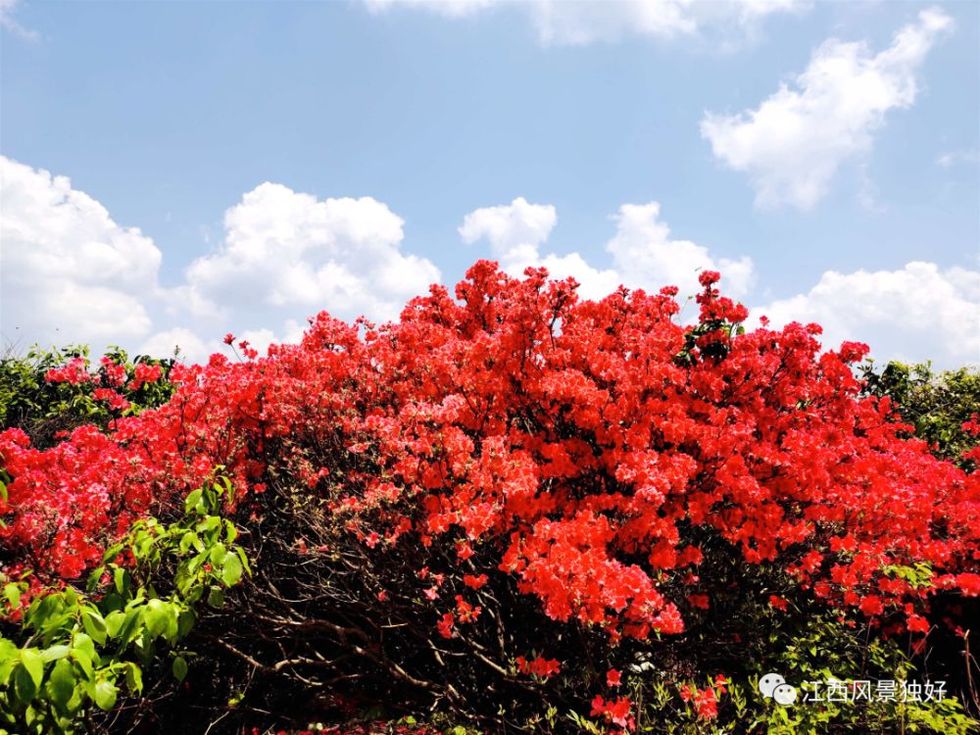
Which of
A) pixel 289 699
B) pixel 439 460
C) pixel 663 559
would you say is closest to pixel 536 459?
pixel 439 460

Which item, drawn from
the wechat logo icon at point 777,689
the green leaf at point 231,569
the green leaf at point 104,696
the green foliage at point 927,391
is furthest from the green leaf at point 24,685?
the green foliage at point 927,391

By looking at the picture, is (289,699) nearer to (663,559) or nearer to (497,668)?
(497,668)

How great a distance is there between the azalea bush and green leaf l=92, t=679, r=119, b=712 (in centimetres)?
200

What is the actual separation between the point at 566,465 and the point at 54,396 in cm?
1309

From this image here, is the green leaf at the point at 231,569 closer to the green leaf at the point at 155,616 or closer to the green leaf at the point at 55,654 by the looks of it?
the green leaf at the point at 155,616

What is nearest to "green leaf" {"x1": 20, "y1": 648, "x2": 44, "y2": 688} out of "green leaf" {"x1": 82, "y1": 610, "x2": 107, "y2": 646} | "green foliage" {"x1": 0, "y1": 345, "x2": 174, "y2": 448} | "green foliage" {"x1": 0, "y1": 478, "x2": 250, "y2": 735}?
"green foliage" {"x1": 0, "y1": 478, "x2": 250, "y2": 735}

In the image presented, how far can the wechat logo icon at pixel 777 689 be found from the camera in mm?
5051

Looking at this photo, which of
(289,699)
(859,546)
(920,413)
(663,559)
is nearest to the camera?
(663,559)

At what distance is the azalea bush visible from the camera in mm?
5023

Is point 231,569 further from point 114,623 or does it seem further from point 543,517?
point 543,517

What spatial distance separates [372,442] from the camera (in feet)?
19.0

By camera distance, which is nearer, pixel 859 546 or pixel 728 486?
pixel 728 486

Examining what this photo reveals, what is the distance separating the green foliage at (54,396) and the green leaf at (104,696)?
401 inches

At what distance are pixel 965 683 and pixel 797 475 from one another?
10.1 ft
